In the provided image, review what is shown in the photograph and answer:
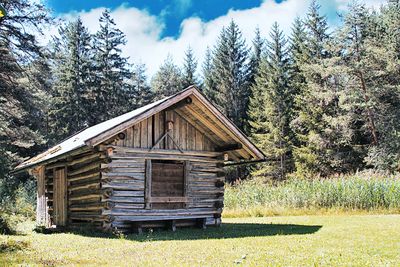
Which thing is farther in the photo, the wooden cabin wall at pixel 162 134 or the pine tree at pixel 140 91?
the pine tree at pixel 140 91

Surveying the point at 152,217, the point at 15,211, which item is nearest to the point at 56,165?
the point at 152,217

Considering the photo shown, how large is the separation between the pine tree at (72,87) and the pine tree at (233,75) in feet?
53.5

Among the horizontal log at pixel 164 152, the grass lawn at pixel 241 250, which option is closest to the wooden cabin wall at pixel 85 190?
the horizontal log at pixel 164 152

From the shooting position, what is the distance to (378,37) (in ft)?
128

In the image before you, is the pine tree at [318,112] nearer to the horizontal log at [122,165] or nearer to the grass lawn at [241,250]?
the horizontal log at [122,165]

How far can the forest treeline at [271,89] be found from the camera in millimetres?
32219

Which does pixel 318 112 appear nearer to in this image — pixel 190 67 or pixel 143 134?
pixel 190 67

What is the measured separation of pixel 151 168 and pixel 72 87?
3276 centimetres

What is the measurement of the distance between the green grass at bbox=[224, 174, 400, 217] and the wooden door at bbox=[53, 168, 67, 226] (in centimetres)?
858

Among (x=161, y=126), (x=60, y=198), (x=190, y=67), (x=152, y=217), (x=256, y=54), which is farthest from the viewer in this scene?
(x=190, y=67)

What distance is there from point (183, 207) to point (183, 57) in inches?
1919

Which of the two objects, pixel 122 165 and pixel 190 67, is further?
pixel 190 67

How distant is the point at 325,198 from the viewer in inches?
818

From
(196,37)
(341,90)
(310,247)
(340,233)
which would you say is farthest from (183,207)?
(196,37)
